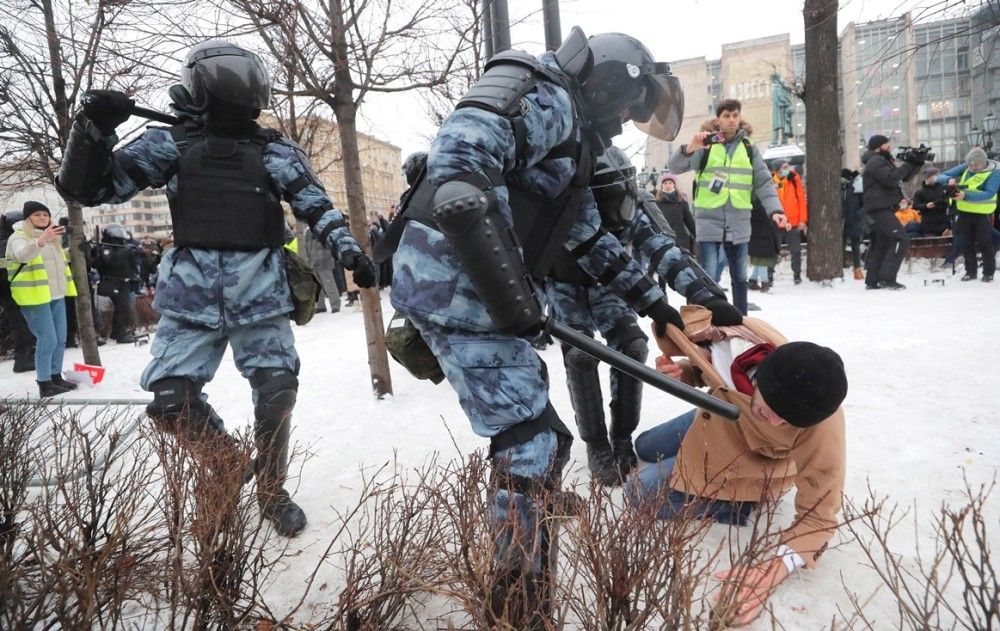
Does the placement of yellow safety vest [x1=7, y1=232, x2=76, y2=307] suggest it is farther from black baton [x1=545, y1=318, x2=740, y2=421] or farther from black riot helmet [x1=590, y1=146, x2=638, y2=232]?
black baton [x1=545, y1=318, x2=740, y2=421]

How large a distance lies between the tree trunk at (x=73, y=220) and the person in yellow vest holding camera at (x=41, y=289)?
17 centimetres

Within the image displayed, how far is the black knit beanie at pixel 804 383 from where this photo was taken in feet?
5.38

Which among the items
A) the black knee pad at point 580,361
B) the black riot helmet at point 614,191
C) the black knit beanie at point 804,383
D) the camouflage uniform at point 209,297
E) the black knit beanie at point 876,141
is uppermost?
the black knit beanie at point 876,141

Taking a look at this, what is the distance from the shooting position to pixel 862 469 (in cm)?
256

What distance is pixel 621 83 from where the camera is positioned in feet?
6.35

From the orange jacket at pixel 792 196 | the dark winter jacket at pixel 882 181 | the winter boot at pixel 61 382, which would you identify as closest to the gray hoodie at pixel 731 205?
the dark winter jacket at pixel 882 181

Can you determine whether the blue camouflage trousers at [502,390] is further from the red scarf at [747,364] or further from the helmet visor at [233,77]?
the helmet visor at [233,77]

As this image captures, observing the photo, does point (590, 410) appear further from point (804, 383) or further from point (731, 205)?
point (731, 205)

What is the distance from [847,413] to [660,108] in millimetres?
2097

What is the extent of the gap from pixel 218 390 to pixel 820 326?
5193mm

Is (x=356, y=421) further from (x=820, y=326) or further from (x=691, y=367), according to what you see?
(x=820, y=326)

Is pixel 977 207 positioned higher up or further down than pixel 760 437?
higher up

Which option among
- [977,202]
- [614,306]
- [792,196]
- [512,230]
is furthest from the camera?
[792,196]

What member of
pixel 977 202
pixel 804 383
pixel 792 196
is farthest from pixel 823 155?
pixel 804 383
